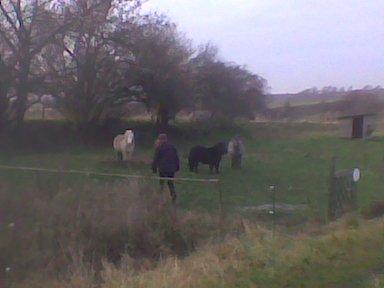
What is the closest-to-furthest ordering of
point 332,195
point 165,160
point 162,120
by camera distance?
point 332,195, point 165,160, point 162,120

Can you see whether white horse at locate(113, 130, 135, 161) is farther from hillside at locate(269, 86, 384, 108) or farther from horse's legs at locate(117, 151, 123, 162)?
hillside at locate(269, 86, 384, 108)

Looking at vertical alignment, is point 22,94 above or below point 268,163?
above

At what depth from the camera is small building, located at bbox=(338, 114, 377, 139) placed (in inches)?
1933

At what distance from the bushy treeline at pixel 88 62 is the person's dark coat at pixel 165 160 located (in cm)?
2307

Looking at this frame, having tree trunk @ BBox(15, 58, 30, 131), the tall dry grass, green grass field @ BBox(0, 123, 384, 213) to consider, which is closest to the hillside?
green grass field @ BBox(0, 123, 384, 213)

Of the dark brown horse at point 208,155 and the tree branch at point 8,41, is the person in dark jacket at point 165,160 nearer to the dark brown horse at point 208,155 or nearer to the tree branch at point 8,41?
the dark brown horse at point 208,155

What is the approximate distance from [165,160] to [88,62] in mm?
25177

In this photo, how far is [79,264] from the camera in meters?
13.3

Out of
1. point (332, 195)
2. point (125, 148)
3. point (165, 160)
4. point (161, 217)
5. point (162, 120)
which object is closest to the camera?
point (161, 217)

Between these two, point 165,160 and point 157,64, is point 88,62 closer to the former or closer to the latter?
point 157,64

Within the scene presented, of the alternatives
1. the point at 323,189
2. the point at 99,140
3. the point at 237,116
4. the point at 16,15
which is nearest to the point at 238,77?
the point at 237,116

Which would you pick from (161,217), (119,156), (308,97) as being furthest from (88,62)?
(308,97)

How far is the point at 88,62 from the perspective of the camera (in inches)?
1735

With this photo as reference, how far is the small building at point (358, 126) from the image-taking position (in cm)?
4909
